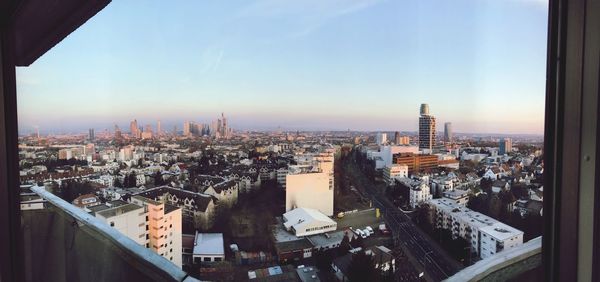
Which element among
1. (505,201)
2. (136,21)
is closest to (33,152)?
(136,21)

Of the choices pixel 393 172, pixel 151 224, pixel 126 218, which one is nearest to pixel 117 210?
pixel 126 218

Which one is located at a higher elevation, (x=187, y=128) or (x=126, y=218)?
(x=187, y=128)

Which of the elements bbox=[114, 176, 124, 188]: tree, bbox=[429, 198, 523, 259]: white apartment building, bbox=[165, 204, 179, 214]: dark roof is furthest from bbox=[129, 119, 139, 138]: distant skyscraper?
bbox=[429, 198, 523, 259]: white apartment building

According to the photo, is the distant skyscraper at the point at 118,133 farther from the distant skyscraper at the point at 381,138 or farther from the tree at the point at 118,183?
the distant skyscraper at the point at 381,138

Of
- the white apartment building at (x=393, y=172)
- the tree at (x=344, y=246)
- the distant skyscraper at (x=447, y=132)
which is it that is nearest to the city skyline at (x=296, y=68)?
the distant skyscraper at (x=447, y=132)

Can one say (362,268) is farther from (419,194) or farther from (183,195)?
(183,195)

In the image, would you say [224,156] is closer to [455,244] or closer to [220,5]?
[220,5]
